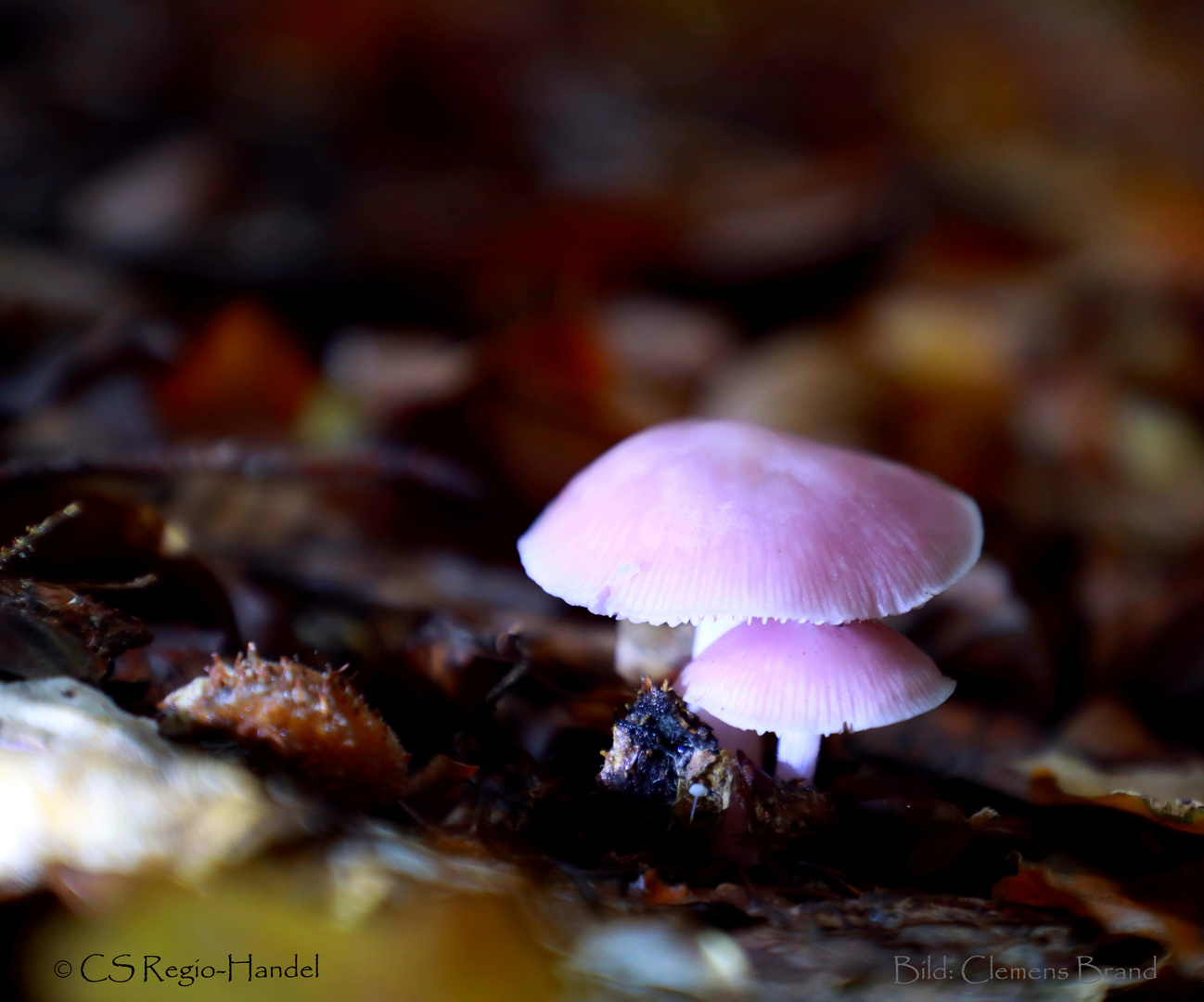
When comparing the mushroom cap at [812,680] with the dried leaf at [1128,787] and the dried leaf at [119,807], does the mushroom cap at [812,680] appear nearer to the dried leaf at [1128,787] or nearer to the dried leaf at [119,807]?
the dried leaf at [1128,787]

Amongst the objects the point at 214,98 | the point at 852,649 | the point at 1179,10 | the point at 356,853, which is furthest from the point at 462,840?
the point at 1179,10

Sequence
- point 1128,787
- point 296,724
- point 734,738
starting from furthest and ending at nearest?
point 1128,787 → point 734,738 → point 296,724

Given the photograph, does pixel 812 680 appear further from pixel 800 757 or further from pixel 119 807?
pixel 119 807

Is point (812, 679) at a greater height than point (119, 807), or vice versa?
point (812, 679)

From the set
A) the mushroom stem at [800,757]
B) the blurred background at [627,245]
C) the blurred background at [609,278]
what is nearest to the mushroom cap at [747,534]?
the mushroom stem at [800,757]

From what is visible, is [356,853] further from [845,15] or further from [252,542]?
[845,15]

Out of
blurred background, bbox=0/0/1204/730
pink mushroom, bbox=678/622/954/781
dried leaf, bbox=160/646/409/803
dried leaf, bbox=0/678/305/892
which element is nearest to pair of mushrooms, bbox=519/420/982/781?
pink mushroom, bbox=678/622/954/781

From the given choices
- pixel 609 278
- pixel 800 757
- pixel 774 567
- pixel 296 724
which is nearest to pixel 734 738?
pixel 800 757
